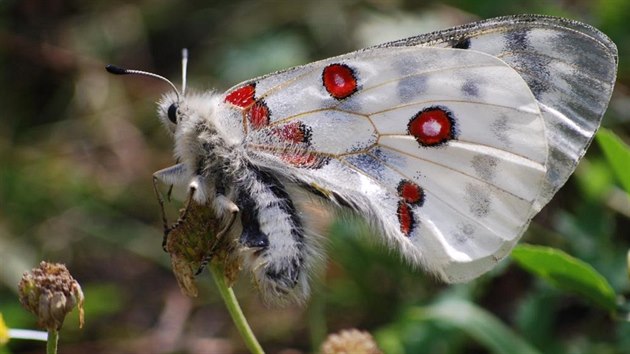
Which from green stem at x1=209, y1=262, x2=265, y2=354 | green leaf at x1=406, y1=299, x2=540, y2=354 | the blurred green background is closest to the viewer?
green stem at x1=209, y1=262, x2=265, y2=354

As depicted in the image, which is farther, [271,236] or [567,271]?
[567,271]

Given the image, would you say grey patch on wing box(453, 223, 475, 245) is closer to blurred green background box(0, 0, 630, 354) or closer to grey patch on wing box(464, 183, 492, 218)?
grey patch on wing box(464, 183, 492, 218)

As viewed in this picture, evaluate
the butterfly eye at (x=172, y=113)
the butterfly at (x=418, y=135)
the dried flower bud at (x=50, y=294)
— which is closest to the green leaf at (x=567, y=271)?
the butterfly at (x=418, y=135)

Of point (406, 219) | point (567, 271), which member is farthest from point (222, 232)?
point (567, 271)

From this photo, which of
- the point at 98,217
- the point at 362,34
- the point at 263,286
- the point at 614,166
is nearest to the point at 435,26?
the point at 362,34

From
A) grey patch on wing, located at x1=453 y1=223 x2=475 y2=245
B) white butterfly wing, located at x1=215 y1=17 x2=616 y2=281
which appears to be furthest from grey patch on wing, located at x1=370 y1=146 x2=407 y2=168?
grey patch on wing, located at x1=453 y1=223 x2=475 y2=245

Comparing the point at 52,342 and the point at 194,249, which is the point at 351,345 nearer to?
the point at 194,249
